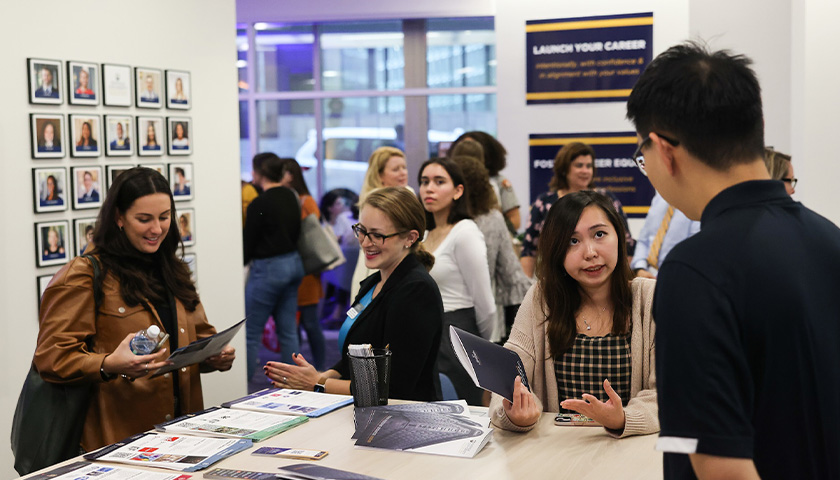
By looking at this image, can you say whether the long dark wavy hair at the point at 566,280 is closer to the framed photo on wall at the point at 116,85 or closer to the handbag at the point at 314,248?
the framed photo on wall at the point at 116,85

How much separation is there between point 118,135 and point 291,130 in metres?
5.83

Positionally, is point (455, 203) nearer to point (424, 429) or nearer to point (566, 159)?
point (566, 159)

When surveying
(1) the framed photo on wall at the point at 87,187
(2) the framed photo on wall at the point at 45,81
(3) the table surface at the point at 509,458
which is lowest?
(3) the table surface at the point at 509,458

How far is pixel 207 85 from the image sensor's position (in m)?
5.21

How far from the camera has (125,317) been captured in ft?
9.34

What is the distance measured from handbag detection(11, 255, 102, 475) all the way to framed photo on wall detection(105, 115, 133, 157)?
200cm

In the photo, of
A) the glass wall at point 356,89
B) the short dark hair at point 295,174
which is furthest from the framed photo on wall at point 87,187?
the glass wall at point 356,89

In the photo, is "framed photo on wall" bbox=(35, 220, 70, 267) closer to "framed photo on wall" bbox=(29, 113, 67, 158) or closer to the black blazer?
"framed photo on wall" bbox=(29, 113, 67, 158)

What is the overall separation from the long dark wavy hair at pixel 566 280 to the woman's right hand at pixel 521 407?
0.28 meters

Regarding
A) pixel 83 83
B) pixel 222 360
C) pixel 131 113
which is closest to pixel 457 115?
pixel 131 113

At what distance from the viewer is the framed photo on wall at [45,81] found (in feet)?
13.2

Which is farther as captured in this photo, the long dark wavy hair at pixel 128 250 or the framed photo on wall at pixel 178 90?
the framed photo on wall at pixel 178 90

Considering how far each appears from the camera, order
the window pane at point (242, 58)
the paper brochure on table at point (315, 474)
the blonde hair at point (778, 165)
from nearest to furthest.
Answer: the paper brochure on table at point (315, 474)
the blonde hair at point (778, 165)
the window pane at point (242, 58)

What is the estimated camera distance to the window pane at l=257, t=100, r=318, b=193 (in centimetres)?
1024
